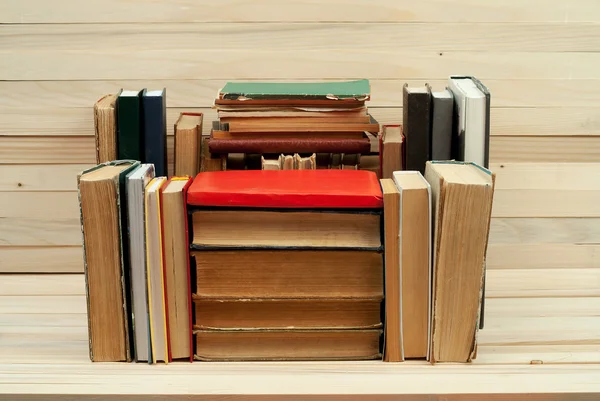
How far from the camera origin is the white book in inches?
41.5

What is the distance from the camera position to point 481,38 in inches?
53.2

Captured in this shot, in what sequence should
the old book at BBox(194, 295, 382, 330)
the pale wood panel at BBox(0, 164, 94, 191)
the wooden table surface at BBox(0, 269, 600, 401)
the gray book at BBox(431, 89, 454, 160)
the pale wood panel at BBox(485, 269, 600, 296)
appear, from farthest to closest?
the pale wood panel at BBox(0, 164, 94, 191), the pale wood panel at BBox(485, 269, 600, 296), the gray book at BBox(431, 89, 454, 160), the old book at BBox(194, 295, 382, 330), the wooden table surface at BBox(0, 269, 600, 401)

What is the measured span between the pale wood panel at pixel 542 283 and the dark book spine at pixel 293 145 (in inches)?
15.4

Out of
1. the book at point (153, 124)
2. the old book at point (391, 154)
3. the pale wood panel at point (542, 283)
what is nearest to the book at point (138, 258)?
the book at point (153, 124)

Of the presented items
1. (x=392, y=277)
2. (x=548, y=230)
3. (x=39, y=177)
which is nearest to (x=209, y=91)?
(x=39, y=177)

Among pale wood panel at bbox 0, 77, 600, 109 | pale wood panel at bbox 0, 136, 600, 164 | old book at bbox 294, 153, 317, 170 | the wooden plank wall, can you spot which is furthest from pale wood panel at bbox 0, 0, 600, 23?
old book at bbox 294, 153, 317, 170

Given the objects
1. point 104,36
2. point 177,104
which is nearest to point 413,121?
point 177,104

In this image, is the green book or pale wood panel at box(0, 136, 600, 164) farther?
pale wood panel at box(0, 136, 600, 164)

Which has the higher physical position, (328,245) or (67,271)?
(328,245)

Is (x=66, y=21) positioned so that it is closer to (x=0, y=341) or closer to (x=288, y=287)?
(x=0, y=341)

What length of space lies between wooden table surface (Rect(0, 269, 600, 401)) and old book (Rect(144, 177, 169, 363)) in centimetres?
3

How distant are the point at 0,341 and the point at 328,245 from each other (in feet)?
1.73

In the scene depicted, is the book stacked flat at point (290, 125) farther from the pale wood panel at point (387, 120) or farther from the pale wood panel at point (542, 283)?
the pale wood panel at point (542, 283)

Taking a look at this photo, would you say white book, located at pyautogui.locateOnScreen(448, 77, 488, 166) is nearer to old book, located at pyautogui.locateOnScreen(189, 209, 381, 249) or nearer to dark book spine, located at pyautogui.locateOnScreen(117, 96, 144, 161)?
old book, located at pyautogui.locateOnScreen(189, 209, 381, 249)
